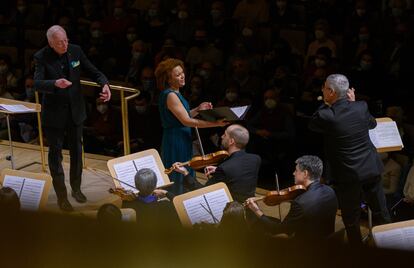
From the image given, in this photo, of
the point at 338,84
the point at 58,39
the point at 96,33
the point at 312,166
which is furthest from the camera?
the point at 96,33

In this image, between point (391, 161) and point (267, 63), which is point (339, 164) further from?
point (267, 63)

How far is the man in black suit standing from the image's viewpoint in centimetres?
346

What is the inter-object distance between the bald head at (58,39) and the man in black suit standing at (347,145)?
164 centimetres

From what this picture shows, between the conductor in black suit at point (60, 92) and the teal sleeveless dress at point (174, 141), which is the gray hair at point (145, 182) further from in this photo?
the conductor in black suit at point (60, 92)

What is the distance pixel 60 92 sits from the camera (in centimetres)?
404

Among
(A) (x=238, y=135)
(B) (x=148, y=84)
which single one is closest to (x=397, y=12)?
(B) (x=148, y=84)

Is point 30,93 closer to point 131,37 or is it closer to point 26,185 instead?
point 131,37

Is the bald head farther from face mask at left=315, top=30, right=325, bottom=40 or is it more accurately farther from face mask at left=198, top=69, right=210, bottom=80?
face mask at left=315, top=30, right=325, bottom=40

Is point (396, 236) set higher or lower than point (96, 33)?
lower

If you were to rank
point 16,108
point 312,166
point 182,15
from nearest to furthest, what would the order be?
1. point 312,166
2. point 16,108
3. point 182,15

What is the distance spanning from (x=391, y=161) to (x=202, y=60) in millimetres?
2498

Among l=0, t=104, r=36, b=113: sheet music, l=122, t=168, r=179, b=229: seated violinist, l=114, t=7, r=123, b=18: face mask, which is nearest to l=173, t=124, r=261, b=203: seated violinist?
l=122, t=168, r=179, b=229: seated violinist

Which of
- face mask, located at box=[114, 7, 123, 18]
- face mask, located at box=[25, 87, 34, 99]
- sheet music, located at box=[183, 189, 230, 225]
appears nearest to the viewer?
sheet music, located at box=[183, 189, 230, 225]

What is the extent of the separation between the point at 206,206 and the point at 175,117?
2.93 ft
